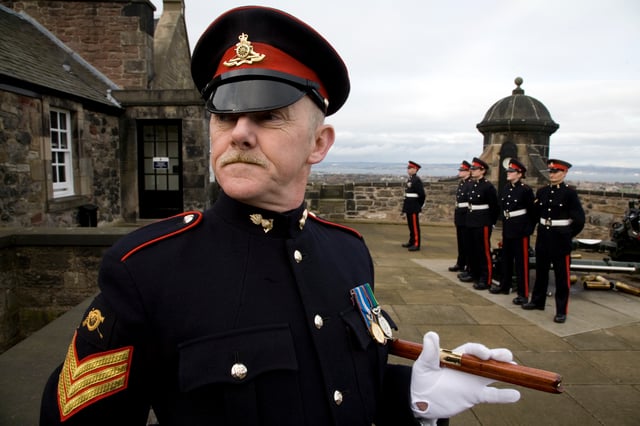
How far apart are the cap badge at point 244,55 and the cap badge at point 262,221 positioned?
0.45 metres

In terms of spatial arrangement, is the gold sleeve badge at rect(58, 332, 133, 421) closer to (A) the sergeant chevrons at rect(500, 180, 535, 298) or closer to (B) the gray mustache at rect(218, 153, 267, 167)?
(B) the gray mustache at rect(218, 153, 267, 167)

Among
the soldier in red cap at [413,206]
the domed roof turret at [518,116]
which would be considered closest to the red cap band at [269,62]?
the soldier in red cap at [413,206]

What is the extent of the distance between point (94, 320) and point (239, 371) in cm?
39

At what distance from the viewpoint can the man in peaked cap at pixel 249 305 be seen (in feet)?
3.73

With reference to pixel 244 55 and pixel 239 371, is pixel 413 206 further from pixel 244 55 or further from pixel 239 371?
pixel 239 371

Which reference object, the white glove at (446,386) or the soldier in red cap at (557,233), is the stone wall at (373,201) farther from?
the white glove at (446,386)

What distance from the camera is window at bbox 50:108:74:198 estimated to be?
862 cm

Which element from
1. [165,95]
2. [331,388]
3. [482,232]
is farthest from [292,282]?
[165,95]

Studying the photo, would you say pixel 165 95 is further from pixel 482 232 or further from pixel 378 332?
pixel 378 332

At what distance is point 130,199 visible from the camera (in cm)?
1116

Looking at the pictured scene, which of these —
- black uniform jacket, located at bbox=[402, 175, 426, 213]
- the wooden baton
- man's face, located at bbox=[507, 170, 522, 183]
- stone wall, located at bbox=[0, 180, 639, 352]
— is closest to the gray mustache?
the wooden baton

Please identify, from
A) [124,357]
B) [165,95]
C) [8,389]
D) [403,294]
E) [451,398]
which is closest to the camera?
[124,357]

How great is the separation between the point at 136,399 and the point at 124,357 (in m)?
0.14

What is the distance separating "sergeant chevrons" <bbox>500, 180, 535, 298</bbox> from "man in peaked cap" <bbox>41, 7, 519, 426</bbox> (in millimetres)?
5049
